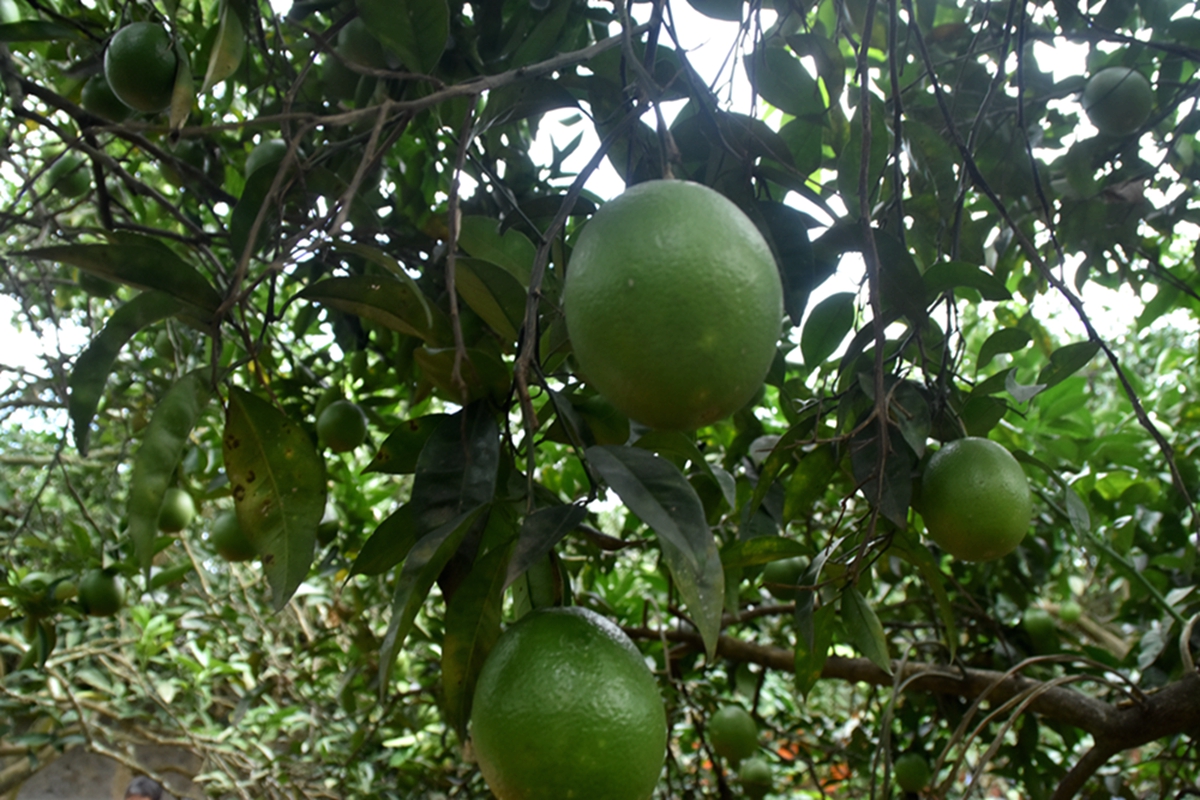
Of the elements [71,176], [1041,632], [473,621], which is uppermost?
[71,176]

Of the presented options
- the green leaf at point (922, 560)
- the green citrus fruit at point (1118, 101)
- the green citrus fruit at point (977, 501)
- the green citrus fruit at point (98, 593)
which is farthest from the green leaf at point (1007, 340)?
the green citrus fruit at point (98, 593)

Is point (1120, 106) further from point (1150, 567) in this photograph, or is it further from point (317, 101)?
point (317, 101)

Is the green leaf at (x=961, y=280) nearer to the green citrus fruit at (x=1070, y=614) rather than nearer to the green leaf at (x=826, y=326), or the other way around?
the green leaf at (x=826, y=326)

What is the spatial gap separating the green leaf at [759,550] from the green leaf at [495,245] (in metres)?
0.51

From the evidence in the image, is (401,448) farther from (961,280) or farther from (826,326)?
(961,280)

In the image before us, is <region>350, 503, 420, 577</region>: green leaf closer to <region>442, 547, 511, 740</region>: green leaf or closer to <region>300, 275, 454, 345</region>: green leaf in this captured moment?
<region>442, 547, 511, 740</region>: green leaf

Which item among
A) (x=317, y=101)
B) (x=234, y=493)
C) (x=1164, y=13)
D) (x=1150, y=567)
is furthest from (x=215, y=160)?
(x=1150, y=567)

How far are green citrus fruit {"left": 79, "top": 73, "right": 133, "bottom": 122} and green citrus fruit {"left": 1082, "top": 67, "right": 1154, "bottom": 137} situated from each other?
6.51 ft

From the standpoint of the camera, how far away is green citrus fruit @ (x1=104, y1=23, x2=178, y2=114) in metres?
1.31

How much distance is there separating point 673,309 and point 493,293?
1.24ft

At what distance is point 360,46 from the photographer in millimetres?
1303

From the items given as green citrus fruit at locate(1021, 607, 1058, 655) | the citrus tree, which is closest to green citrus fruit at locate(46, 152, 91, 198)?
the citrus tree

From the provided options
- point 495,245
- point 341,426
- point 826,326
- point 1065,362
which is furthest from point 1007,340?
point 341,426

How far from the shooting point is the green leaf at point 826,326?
45.5 inches
